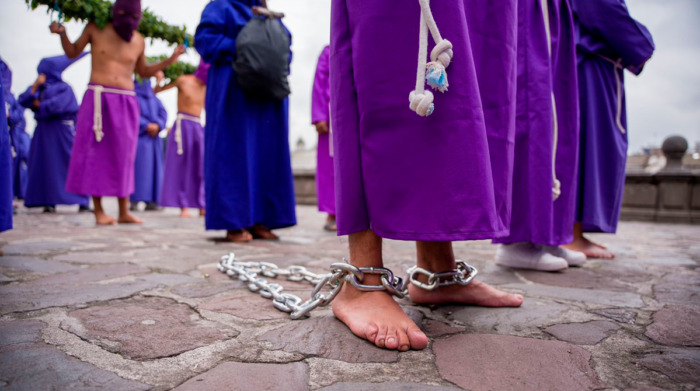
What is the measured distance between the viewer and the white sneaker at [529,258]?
207 centimetres

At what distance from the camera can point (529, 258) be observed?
210cm

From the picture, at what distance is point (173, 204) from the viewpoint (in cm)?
558

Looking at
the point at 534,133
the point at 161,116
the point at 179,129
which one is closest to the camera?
the point at 534,133

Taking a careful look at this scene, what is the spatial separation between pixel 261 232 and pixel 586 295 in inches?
91.9

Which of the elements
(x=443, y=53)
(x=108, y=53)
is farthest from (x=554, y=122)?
(x=108, y=53)

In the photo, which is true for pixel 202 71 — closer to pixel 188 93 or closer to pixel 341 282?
pixel 188 93

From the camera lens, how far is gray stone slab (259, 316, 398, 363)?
3.17 feet

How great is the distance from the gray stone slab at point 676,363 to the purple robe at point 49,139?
20.9ft

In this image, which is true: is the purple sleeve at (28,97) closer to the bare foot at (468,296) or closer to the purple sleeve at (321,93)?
the purple sleeve at (321,93)

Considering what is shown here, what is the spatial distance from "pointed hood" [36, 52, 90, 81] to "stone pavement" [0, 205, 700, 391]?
4968mm

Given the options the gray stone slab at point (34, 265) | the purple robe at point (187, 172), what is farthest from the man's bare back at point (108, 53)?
the gray stone slab at point (34, 265)

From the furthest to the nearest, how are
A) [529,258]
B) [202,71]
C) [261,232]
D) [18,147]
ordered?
[18,147] → [202,71] → [261,232] → [529,258]

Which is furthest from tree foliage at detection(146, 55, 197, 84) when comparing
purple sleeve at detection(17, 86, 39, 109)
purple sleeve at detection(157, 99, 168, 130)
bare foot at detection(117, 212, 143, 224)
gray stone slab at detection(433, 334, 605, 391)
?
gray stone slab at detection(433, 334, 605, 391)

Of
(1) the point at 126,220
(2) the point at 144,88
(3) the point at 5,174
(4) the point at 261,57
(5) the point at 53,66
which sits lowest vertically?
(1) the point at 126,220
